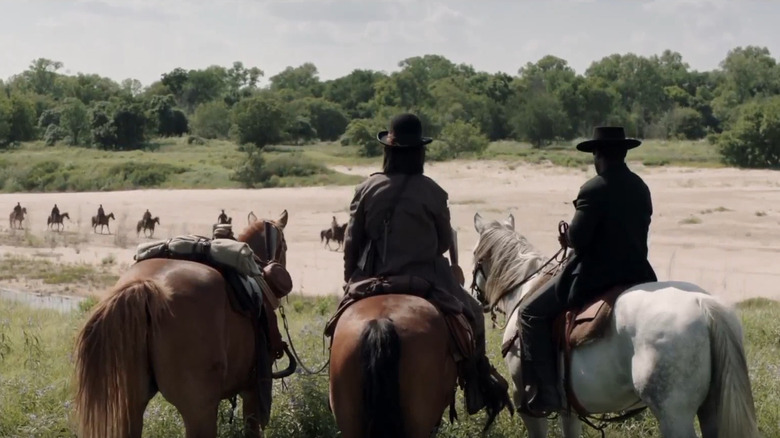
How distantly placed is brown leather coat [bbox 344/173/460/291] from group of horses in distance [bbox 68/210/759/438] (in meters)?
0.37

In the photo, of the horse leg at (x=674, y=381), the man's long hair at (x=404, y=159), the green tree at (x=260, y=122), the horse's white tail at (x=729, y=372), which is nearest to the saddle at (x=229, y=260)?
the man's long hair at (x=404, y=159)

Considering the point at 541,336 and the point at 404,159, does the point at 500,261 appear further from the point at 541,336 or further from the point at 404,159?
the point at 404,159

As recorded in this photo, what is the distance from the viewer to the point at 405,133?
6000 millimetres

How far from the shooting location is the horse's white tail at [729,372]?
17.1 ft

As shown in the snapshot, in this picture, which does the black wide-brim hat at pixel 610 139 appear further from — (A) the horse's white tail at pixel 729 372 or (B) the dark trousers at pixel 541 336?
(A) the horse's white tail at pixel 729 372

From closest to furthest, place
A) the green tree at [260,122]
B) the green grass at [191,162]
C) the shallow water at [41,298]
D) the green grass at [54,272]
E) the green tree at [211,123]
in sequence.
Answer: the shallow water at [41,298] < the green grass at [54,272] < the green grass at [191,162] < the green tree at [260,122] < the green tree at [211,123]

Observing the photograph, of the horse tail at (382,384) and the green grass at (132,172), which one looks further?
the green grass at (132,172)

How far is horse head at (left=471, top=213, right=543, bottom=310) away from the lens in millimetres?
7176

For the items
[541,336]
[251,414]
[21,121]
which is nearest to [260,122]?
[21,121]

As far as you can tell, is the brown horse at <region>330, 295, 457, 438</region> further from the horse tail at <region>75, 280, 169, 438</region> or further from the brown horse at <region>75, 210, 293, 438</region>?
the horse tail at <region>75, 280, 169, 438</region>

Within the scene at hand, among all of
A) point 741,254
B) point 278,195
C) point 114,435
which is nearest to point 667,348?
point 114,435

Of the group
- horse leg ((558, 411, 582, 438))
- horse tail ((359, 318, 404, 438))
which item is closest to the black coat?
horse leg ((558, 411, 582, 438))

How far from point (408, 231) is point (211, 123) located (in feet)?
267

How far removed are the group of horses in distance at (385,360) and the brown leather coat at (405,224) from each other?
37 centimetres
